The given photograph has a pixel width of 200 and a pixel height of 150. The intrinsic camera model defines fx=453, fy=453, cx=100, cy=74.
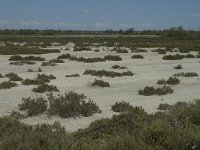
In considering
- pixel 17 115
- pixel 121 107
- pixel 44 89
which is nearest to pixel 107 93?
pixel 44 89

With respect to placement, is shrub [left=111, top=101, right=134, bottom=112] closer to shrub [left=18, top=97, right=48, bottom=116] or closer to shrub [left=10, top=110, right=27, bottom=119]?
shrub [left=18, top=97, right=48, bottom=116]

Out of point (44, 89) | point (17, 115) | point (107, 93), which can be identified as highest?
point (17, 115)

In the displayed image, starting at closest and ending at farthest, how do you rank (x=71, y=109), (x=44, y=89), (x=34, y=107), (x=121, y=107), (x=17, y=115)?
(x=17, y=115) < (x=71, y=109) < (x=34, y=107) < (x=121, y=107) < (x=44, y=89)

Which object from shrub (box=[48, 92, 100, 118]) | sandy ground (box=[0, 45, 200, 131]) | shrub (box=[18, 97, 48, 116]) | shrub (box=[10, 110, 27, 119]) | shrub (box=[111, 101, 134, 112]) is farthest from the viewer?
shrub (box=[111, 101, 134, 112])

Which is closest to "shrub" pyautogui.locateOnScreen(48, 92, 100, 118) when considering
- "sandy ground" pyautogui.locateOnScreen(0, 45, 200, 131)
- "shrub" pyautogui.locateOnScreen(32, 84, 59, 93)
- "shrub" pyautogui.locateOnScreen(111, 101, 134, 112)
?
"sandy ground" pyautogui.locateOnScreen(0, 45, 200, 131)

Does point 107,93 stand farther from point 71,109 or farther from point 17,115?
point 17,115

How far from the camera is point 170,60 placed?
34.7 meters

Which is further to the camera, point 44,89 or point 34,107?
point 44,89

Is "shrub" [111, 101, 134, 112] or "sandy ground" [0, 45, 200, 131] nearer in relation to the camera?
"sandy ground" [0, 45, 200, 131]

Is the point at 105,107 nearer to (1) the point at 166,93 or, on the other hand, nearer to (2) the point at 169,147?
(1) the point at 166,93

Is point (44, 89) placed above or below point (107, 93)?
above

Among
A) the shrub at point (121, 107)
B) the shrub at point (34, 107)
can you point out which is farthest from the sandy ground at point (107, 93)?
the shrub at point (34, 107)

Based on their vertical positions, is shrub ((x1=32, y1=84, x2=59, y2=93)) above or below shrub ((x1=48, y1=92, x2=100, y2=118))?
below

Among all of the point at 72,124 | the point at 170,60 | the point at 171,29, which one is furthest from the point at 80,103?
the point at 171,29
